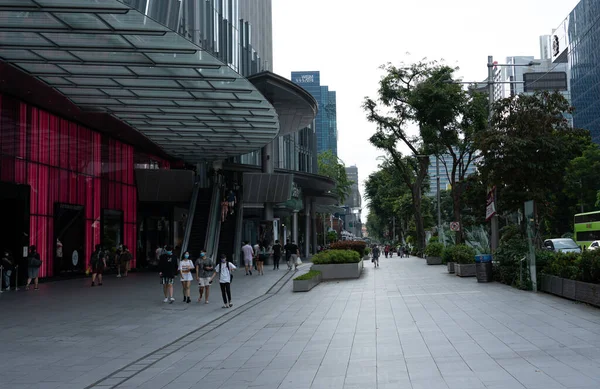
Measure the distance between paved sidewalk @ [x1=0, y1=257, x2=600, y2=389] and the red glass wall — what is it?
8.41 metres

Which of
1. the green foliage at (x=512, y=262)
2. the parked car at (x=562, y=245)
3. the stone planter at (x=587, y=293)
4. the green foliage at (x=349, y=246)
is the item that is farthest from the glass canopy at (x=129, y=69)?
the parked car at (x=562, y=245)

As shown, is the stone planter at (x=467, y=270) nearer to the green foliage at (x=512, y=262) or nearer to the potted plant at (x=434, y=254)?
the green foliage at (x=512, y=262)

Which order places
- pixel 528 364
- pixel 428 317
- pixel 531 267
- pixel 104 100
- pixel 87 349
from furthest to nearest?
pixel 104 100 < pixel 531 267 < pixel 428 317 < pixel 87 349 < pixel 528 364

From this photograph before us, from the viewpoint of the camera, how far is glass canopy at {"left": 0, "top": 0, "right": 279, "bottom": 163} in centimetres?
1673

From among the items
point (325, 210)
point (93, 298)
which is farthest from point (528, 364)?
point (325, 210)

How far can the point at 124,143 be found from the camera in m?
36.2

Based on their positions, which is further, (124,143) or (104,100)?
(124,143)

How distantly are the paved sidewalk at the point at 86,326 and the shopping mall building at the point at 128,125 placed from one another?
5094 mm

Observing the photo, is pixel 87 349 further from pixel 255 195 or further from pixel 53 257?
pixel 255 195

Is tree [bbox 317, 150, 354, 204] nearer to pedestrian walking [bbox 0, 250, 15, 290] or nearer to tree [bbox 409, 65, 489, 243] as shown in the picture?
tree [bbox 409, 65, 489, 243]

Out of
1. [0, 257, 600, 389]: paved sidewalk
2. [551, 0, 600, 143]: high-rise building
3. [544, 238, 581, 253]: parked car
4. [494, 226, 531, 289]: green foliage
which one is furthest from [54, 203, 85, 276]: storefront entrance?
[551, 0, 600, 143]: high-rise building

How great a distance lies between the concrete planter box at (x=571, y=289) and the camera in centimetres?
1469

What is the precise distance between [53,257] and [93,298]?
8.35m

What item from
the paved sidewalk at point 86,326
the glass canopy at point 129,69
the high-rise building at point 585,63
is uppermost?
the high-rise building at point 585,63
